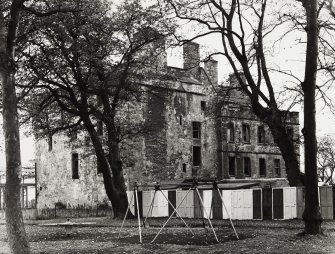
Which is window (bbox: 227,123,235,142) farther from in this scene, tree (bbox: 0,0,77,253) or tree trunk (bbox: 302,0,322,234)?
tree (bbox: 0,0,77,253)

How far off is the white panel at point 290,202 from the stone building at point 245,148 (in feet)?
69.8

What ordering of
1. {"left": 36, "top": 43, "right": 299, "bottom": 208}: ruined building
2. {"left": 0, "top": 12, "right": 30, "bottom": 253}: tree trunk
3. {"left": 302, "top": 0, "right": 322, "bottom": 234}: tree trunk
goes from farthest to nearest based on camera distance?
{"left": 36, "top": 43, "right": 299, "bottom": 208}: ruined building, {"left": 302, "top": 0, "right": 322, "bottom": 234}: tree trunk, {"left": 0, "top": 12, "right": 30, "bottom": 253}: tree trunk

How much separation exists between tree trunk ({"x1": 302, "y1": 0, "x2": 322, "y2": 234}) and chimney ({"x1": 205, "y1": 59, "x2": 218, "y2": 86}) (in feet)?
104

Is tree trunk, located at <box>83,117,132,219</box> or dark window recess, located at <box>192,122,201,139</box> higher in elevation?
dark window recess, located at <box>192,122,201,139</box>

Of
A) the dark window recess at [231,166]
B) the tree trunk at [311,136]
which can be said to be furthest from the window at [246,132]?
the tree trunk at [311,136]

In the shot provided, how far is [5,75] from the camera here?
12.2 m

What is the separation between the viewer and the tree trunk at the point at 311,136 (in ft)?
52.2

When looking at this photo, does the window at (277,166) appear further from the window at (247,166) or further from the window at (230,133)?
the window at (230,133)

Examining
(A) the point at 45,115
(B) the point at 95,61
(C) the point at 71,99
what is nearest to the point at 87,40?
(B) the point at 95,61

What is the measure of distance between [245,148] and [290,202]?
86.0ft

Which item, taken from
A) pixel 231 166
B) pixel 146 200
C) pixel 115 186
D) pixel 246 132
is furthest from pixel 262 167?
pixel 115 186

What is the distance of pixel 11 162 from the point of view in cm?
1180

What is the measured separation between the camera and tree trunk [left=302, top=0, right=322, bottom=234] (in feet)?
52.2

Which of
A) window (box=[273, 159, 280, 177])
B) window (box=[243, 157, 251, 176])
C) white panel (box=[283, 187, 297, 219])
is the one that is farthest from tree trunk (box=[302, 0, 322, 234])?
window (box=[273, 159, 280, 177])
